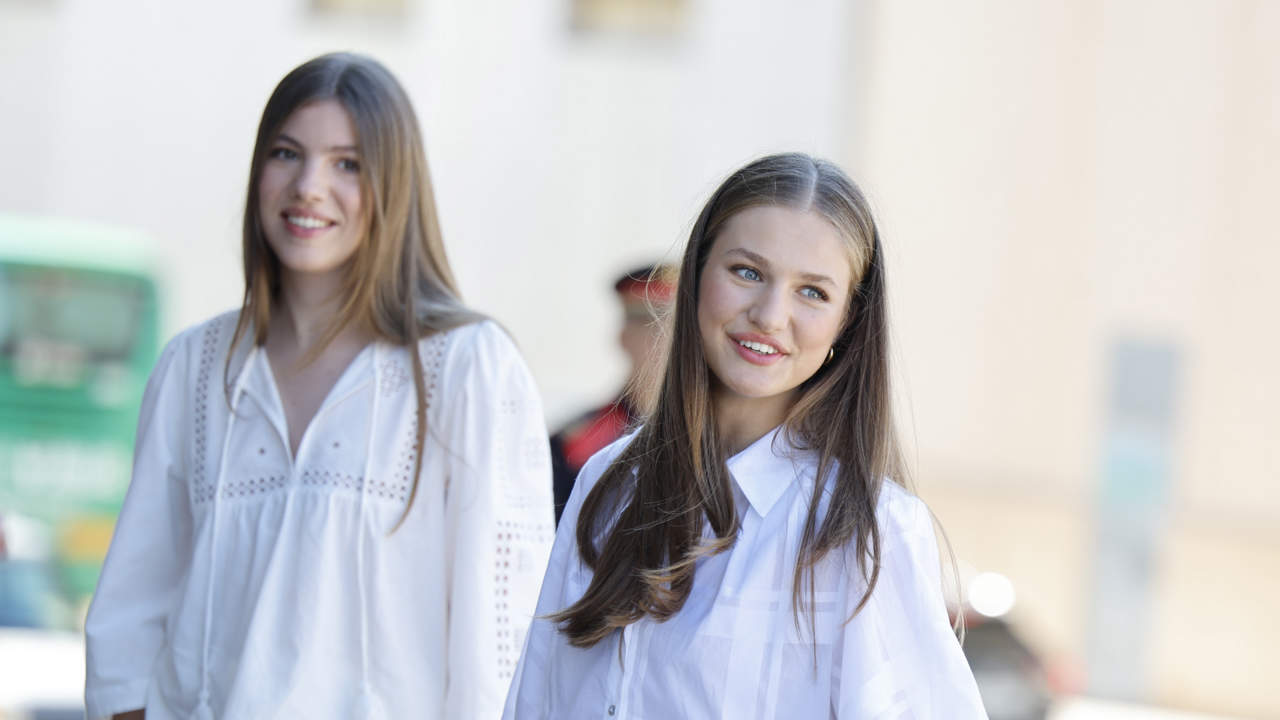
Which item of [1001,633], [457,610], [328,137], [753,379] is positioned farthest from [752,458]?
[1001,633]

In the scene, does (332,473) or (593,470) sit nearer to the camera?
(593,470)

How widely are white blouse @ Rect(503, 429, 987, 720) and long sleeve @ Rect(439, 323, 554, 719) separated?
321mm

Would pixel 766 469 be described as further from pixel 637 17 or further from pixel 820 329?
pixel 637 17

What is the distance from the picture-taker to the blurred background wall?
1318cm

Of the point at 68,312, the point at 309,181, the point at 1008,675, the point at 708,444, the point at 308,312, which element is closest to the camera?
the point at 708,444

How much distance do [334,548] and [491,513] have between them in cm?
24

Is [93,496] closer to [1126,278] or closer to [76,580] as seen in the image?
[76,580]

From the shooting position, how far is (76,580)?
393 inches

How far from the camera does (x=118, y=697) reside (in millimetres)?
2420

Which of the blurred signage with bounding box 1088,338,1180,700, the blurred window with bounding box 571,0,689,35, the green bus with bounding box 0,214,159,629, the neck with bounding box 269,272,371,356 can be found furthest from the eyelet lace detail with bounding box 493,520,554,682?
the blurred window with bounding box 571,0,689,35

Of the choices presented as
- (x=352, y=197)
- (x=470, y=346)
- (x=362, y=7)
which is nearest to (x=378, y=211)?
(x=352, y=197)

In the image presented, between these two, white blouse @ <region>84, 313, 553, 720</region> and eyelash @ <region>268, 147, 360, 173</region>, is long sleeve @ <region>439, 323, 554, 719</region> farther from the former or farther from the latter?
eyelash @ <region>268, 147, 360, 173</region>

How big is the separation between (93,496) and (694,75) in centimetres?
642

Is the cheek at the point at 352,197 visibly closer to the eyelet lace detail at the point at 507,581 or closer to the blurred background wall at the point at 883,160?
the eyelet lace detail at the point at 507,581
